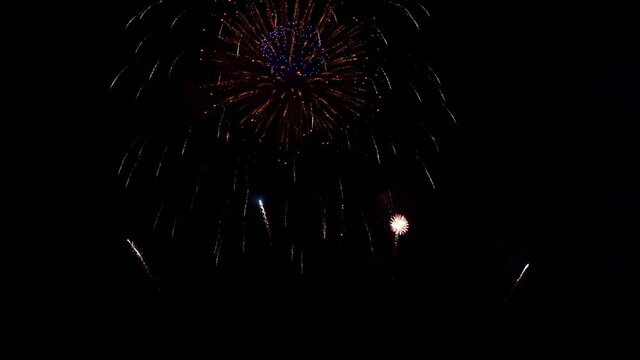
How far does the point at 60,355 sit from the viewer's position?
24.7 feet

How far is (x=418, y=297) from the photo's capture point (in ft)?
33.1

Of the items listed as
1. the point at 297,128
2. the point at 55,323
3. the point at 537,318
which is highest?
the point at 297,128

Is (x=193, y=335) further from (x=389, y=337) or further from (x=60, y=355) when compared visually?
(x=389, y=337)

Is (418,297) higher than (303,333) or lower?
higher

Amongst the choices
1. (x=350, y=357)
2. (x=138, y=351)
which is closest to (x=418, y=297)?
Result: (x=350, y=357)

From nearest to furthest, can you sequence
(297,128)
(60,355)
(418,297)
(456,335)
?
(297,128)
(60,355)
(456,335)
(418,297)

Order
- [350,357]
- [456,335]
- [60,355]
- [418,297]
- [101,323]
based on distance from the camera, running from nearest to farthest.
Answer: [60,355] < [101,323] < [350,357] < [456,335] < [418,297]

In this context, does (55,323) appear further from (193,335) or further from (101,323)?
(193,335)

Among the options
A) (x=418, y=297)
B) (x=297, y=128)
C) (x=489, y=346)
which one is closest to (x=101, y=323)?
(x=297, y=128)

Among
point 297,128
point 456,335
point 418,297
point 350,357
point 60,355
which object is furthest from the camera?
point 418,297

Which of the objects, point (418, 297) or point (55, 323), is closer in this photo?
point (55, 323)

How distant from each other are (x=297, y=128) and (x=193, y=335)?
15.9 ft

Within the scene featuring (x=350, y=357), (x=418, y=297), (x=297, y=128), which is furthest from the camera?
(x=418, y=297)

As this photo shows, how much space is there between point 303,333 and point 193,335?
7.16 ft
